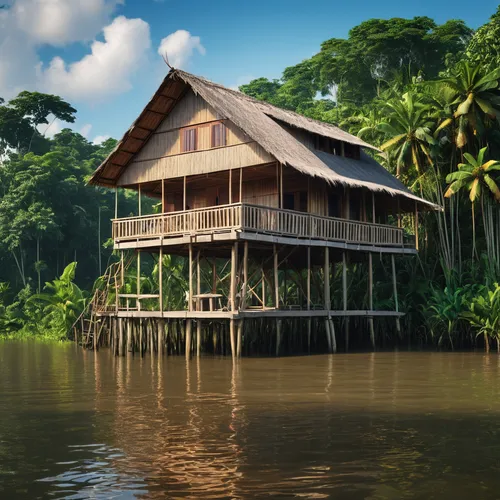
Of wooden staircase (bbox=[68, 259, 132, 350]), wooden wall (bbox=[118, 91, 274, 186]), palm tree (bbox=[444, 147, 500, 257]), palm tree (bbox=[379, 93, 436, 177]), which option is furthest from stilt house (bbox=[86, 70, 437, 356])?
palm tree (bbox=[379, 93, 436, 177])

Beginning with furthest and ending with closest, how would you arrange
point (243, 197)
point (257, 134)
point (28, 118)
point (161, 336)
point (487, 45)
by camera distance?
point (28, 118) < point (487, 45) < point (243, 197) < point (161, 336) < point (257, 134)

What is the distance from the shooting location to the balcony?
19.8 metres

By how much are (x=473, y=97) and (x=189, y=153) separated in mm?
9949

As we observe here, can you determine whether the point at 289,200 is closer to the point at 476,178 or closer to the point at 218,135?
the point at 218,135

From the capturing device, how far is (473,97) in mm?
25641

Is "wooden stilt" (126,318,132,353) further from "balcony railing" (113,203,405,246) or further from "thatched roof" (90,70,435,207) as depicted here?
"thatched roof" (90,70,435,207)

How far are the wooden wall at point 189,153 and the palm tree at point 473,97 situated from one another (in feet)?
27.9

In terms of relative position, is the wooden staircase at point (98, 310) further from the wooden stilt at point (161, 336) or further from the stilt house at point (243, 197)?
the wooden stilt at point (161, 336)

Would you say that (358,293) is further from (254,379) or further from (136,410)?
(136,410)

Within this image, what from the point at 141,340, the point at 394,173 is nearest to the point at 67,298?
the point at 141,340

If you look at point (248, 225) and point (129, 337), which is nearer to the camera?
point (248, 225)

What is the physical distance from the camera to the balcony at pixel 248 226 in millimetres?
19844

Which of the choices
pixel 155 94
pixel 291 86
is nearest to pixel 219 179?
pixel 155 94

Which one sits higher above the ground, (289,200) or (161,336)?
(289,200)
